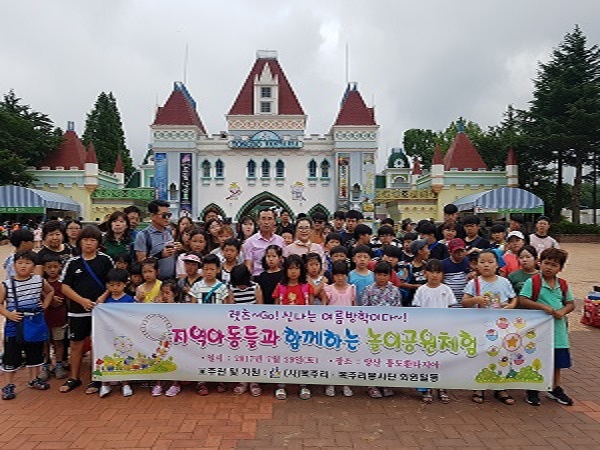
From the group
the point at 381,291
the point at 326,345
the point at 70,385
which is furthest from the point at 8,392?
the point at 381,291

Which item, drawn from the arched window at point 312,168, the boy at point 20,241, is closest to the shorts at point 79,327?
the boy at point 20,241

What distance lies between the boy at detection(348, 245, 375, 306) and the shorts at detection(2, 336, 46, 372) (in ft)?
10.5

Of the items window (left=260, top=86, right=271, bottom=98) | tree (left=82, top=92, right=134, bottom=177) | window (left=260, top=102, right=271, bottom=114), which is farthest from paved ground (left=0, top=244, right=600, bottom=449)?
tree (left=82, top=92, right=134, bottom=177)

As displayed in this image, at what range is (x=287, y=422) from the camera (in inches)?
147

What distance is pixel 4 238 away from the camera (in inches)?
899

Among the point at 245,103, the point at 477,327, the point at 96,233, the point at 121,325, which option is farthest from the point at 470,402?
the point at 245,103

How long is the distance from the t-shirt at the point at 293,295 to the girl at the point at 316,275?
0.13m

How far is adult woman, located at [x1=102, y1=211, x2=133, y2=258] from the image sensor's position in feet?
17.1

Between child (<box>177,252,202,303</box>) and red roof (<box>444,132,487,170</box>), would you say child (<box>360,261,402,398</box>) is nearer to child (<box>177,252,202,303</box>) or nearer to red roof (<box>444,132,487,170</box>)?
child (<box>177,252,202,303</box>)

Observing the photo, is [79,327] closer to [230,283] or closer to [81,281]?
[81,281]

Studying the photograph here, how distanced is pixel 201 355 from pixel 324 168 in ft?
88.4

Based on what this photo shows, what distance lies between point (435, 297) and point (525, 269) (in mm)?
1072

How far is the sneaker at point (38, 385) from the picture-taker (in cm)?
446

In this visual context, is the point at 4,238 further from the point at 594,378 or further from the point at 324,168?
the point at 594,378
